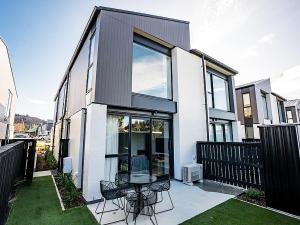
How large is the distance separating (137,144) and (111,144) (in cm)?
109

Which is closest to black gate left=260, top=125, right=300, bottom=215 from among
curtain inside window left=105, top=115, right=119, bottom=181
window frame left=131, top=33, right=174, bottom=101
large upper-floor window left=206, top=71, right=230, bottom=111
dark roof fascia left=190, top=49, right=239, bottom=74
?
window frame left=131, top=33, right=174, bottom=101

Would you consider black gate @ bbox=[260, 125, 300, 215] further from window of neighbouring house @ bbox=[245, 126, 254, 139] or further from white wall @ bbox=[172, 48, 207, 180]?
window of neighbouring house @ bbox=[245, 126, 254, 139]

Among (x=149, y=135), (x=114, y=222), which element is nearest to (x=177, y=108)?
(x=149, y=135)

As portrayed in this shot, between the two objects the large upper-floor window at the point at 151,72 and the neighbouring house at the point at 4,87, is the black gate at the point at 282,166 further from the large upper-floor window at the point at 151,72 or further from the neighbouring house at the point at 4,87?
the neighbouring house at the point at 4,87

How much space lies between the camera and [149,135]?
21.2ft

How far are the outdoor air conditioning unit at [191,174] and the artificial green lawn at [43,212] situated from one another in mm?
3830

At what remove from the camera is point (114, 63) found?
217 inches

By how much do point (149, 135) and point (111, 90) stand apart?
2422 millimetres

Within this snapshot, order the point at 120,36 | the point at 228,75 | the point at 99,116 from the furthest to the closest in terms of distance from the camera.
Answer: the point at 228,75
the point at 120,36
the point at 99,116

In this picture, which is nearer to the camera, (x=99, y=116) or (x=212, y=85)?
(x=99, y=116)

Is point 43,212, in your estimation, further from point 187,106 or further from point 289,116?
point 289,116

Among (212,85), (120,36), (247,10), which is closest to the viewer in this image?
(120,36)

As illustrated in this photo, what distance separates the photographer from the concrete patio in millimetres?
3561

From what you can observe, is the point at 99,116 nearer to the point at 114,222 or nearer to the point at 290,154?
the point at 114,222
